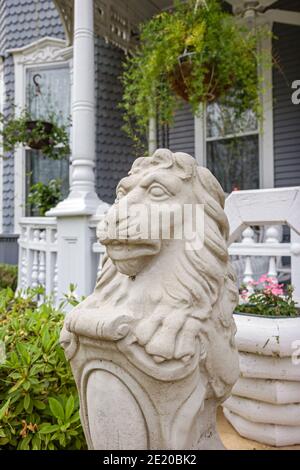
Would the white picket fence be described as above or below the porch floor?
above

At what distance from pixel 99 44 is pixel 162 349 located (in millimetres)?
5814

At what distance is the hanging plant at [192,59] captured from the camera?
353 centimetres

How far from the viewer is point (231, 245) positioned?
257 cm

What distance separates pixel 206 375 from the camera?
110cm

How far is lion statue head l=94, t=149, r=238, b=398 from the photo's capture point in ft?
3.25

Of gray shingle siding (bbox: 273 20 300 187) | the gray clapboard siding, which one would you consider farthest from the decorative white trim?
gray shingle siding (bbox: 273 20 300 187)

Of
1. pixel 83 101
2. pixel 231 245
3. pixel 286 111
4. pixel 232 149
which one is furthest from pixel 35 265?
pixel 286 111

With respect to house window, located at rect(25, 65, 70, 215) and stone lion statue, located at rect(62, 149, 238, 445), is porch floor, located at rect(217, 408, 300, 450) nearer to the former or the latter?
stone lion statue, located at rect(62, 149, 238, 445)

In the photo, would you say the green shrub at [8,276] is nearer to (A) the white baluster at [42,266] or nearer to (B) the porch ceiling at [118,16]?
(A) the white baluster at [42,266]

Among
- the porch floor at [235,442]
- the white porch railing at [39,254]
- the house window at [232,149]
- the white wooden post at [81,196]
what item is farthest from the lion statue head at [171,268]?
the house window at [232,149]

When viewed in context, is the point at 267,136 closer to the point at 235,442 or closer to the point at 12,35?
the point at 235,442

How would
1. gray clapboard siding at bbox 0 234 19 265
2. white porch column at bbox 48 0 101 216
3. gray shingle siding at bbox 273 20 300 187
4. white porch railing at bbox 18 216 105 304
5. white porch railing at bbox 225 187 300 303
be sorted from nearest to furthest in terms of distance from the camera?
white porch railing at bbox 225 187 300 303 < white porch railing at bbox 18 216 105 304 < white porch column at bbox 48 0 101 216 < gray shingle siding at bbox 273 20 300 187 < gray clapboard siding at bbox 0 234 19 265

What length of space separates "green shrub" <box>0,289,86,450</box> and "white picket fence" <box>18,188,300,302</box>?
67cm
